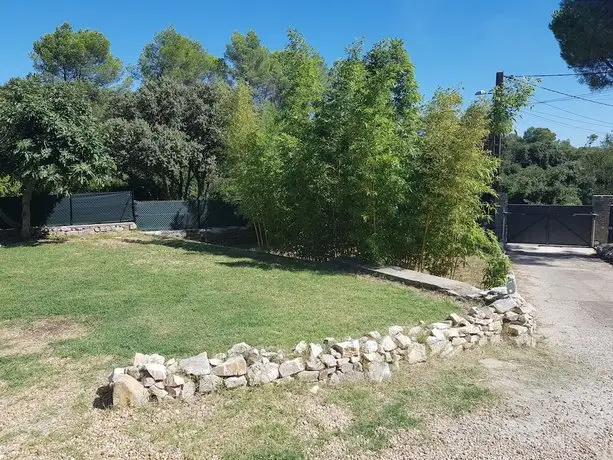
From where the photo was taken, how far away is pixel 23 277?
775 centimetres

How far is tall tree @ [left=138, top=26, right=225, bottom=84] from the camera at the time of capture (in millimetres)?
26594

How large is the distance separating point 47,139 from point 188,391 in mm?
10030

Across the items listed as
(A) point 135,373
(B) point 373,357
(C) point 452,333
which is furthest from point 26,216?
(C) point 452,333

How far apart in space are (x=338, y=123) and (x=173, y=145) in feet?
31.3

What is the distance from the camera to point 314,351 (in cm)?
392

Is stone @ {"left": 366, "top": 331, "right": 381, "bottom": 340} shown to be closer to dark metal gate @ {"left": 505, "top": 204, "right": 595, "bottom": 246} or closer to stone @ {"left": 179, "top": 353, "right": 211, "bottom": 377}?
stone @ {"left": 179, "top": 353, "right": 211, "bottom": 377}

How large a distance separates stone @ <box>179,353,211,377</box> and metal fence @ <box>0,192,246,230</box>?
37.8ft

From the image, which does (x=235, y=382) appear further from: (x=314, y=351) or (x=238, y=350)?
(x=314, y=351)

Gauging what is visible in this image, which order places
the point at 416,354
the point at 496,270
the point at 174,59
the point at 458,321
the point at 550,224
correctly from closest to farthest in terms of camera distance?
the point at 416,354, the point at 458,321, the point at 496,270, the point at 550,224, the point at 174,59

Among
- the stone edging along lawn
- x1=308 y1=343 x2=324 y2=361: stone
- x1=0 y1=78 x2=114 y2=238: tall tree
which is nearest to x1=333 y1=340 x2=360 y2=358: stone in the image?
the stone edging along lawn

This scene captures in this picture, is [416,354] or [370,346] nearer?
[370,346]

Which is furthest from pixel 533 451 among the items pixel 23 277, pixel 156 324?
pixel 23 277

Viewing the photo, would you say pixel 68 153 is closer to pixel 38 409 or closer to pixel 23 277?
pixel 23 277

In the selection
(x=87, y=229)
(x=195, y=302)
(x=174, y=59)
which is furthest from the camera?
(x=174, y=59)
